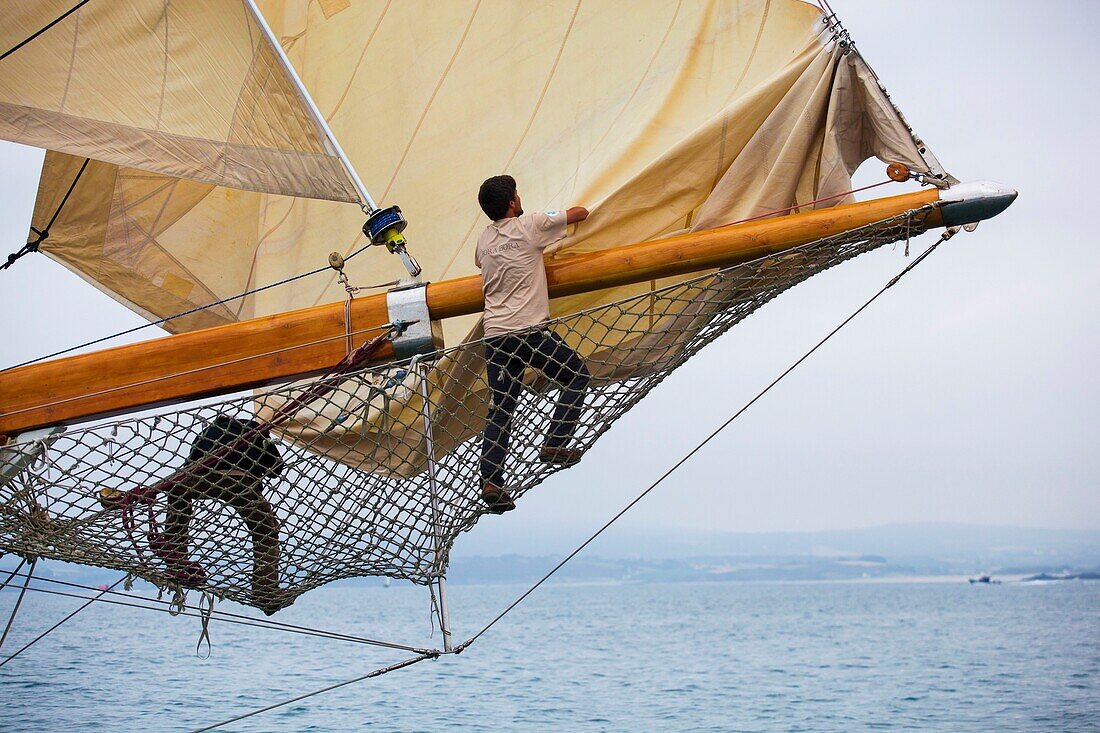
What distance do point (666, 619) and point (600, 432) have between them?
56525 mm

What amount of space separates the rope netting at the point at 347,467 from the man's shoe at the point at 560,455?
1 cm

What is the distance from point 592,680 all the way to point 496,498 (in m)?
23.0

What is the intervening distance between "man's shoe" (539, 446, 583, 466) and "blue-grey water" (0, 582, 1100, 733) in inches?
549

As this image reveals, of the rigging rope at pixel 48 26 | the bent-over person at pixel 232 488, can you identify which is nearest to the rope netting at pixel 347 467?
the bent-over person at pixel 232 488

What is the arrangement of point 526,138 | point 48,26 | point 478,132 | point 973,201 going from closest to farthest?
point 973,201 < point 48,26 < point 526,138 < point 478,132

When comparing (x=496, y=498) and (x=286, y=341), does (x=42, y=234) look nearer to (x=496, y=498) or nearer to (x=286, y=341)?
(x=286, y=341)

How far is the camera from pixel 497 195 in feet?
14.5

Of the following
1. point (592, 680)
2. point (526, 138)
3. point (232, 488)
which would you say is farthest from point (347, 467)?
point (592, 680)

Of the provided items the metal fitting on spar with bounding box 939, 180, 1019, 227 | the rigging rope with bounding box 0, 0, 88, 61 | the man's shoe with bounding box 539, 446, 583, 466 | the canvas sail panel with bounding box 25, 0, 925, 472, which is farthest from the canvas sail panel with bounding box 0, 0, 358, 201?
the metal fitting on spar with bounding box 939, 180, 1019, 227

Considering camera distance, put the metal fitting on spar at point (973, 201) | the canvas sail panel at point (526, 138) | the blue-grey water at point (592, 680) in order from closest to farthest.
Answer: the metal fitting on spar at point (973, 201) < the canvas sail panel at point (526, 138) < the blue-grey water at point (592, 680)

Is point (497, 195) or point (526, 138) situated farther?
point (526, 138)

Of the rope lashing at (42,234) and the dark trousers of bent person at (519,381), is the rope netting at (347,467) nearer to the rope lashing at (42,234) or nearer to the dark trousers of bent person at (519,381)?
the dark trousers of bent person at (519,381)

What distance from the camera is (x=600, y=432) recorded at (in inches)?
178

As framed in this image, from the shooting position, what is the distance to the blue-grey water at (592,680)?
19.4 metres
